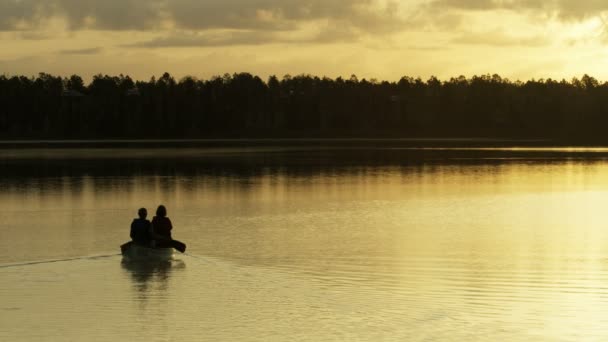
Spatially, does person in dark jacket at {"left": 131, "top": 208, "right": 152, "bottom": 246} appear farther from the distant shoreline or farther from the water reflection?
the distant shoreline

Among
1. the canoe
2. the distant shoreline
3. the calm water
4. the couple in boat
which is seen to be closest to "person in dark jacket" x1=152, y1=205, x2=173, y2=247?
the couple in boat

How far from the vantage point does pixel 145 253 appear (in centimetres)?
2484

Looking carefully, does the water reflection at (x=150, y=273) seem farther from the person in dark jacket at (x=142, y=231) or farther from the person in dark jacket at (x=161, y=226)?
the person in dark jacket at (x=161, y=226)

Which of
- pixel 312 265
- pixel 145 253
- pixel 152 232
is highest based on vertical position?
pixel 152 232

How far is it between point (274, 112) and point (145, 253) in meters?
165

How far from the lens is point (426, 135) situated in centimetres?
18950

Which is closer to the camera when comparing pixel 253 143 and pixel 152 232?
pixel 152 232

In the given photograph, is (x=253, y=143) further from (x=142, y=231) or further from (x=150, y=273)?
(x=150, y=273)

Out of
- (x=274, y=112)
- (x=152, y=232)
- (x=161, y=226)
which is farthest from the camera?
(x=274, y=112)

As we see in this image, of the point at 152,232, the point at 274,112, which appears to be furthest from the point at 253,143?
the point at 152,232

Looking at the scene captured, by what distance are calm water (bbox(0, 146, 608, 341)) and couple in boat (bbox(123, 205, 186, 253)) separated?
69 cm

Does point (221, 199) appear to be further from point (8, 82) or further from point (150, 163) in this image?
point (8, 82)

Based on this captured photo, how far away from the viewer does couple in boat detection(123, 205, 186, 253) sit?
24781 millimetres

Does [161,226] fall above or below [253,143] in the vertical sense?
above
